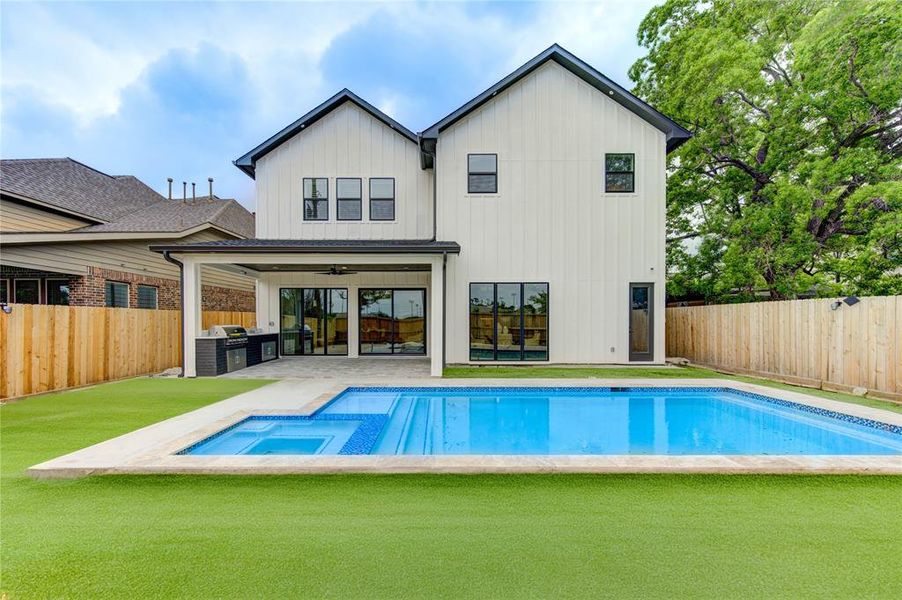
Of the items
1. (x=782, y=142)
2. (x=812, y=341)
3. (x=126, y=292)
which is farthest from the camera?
(x=782, y=142)

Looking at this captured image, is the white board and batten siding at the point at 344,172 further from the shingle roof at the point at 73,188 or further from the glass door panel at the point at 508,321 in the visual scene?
the shingle roof at the point at 73,188

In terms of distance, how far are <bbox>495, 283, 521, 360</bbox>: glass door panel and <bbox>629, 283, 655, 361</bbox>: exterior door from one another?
3170 millimetres

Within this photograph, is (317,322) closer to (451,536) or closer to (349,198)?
(349,198)

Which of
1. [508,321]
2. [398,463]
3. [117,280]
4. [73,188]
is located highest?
[73,188]

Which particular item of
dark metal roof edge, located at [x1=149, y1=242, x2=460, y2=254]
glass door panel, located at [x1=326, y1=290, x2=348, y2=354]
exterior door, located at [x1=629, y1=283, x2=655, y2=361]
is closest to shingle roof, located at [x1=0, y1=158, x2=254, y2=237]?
dark metal roof edge, located at [x1=149, y1=242, x2=460, y2=254]

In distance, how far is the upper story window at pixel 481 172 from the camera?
11.6m

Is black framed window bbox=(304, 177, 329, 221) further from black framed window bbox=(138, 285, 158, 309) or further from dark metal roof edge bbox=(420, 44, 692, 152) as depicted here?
black framed window bbox=(138, 285, 158, 309)

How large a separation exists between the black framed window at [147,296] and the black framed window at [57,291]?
5.55ft

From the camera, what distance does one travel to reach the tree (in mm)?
10781

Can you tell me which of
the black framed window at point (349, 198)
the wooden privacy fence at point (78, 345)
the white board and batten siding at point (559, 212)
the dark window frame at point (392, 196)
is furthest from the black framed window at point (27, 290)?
the white board and batten siding at point (559, 212)

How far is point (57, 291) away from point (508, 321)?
41.6ft

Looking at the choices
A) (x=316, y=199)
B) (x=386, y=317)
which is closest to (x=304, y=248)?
(x=316, y=199)

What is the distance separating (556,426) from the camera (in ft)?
20.6

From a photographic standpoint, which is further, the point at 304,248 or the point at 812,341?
the point at 304,248
